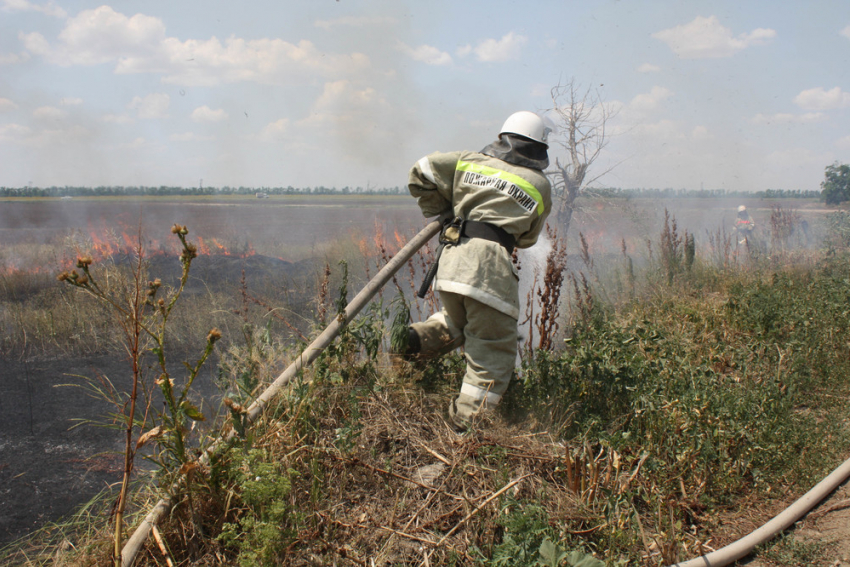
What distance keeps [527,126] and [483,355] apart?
4.96 feet

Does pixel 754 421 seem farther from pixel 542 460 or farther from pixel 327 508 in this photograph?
pixel 327 508

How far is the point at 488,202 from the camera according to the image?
3393 millimetres

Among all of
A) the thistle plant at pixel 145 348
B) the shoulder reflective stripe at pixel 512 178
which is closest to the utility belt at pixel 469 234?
the shoulder reflective stripe at pixel 512 178

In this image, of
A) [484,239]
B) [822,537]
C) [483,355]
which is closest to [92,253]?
[484,239]

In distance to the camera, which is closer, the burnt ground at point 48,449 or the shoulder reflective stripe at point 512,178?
the shoulder reflective stripe at point 512,178

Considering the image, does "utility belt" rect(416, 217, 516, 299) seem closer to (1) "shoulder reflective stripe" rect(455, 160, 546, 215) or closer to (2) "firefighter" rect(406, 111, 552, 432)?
(2) "firefighter" rect(406, 111, 552, 432)

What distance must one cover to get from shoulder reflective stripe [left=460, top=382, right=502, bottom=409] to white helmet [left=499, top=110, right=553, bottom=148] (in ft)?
5.39

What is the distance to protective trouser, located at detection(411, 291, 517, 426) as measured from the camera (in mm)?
3201

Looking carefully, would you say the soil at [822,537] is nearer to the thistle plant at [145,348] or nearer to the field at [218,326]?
the field at [218,326]

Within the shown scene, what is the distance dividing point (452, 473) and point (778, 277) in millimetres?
5656

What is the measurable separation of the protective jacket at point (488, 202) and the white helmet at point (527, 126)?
0.06m

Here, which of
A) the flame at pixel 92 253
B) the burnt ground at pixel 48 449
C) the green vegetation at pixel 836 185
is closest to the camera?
the burnt ground at pixel 48 449

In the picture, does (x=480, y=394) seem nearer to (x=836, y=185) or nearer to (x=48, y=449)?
(x=48, y=449)

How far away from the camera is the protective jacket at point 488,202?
3266mm
